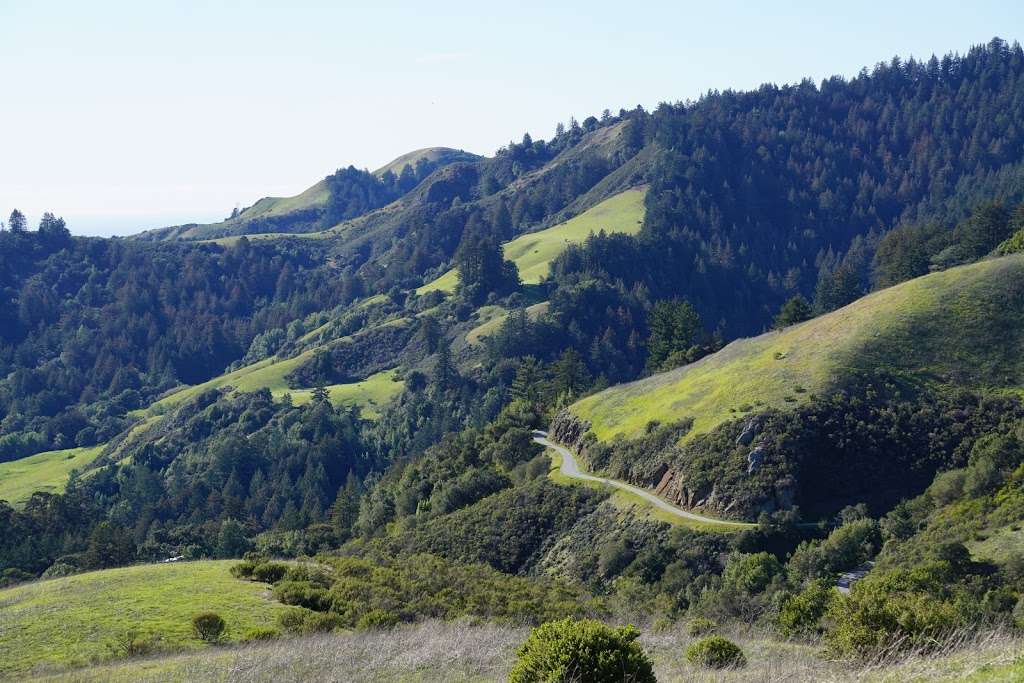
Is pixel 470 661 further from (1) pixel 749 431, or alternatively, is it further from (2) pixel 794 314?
(2) pixel 794 314

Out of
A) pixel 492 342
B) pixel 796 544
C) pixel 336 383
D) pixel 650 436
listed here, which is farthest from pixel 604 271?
pixel 796 544

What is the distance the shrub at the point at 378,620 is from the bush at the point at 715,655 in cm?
1180

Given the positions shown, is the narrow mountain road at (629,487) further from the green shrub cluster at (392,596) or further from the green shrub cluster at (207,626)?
the green shrub cluster at (207,626)

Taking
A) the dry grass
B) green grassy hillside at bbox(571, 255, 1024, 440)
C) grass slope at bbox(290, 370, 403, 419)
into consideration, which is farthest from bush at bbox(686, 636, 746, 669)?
grass slope at bbox(290, 370, 403, 419)

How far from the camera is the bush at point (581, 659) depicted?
18.0 metres

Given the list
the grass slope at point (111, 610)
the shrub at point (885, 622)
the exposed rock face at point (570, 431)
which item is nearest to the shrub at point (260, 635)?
the grass slope at point (111, 610)

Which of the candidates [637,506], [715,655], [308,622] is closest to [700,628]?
[715,655]

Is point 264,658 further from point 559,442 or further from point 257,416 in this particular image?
point 257,416

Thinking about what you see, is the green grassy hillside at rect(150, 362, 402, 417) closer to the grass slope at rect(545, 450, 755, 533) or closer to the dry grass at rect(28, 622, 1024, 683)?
the grass slope at rect(545, 450, 755, 533)

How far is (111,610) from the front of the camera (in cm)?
3162

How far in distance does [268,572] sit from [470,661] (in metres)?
18.3

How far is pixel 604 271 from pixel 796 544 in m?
127

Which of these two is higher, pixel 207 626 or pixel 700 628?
pixel 207 626

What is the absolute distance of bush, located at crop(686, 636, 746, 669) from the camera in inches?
879
